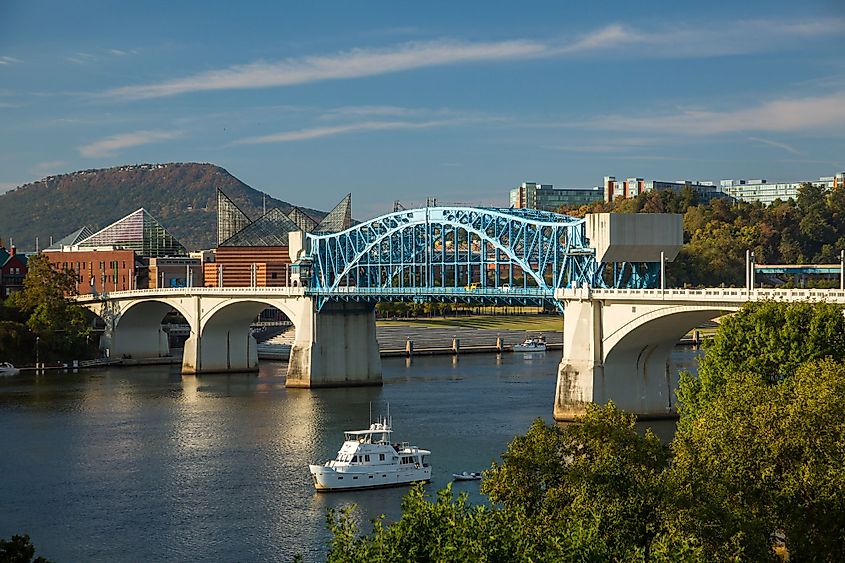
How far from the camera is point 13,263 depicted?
157m

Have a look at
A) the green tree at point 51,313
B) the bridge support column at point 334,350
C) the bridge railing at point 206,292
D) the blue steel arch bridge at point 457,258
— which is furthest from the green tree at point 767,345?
the green tree at point 51,313

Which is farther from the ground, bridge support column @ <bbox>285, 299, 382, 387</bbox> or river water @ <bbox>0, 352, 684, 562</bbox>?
bridge support column @ <bbox>285, 299, 382, 387</bbox>

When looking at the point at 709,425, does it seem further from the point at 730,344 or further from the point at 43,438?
the point at 43,438

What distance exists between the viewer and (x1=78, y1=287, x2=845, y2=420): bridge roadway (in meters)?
74.0

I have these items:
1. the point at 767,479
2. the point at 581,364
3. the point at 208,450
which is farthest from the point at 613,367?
the point at 767,479

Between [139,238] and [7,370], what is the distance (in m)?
71.0

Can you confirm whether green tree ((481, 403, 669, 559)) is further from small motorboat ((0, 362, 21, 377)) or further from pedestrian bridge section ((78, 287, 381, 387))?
small motorboat ((0, 362, 21, 377))

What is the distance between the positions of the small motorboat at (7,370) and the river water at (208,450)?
2697mm

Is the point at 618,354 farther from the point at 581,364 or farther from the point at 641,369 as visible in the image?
the point at 581,364

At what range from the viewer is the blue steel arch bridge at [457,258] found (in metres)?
84.8

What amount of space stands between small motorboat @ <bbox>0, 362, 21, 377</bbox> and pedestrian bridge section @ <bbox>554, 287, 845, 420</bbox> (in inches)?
2342

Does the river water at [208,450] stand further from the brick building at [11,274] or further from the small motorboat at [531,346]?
the brick building at [11,274]

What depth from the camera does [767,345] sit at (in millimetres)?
58469

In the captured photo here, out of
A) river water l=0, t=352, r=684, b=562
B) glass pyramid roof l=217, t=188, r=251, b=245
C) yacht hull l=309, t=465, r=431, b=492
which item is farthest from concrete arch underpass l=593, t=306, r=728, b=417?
glass pyramid roof l=217, t=188, r=251, b=245
